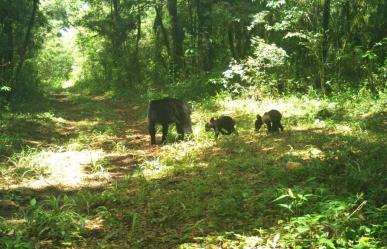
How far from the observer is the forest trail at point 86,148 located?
724cm

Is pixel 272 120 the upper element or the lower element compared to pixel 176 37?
lower

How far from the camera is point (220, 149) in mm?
8203

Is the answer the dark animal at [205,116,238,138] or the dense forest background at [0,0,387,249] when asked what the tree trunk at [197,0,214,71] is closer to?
the dense forest background at [0,0,387,249]

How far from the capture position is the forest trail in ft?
23.7

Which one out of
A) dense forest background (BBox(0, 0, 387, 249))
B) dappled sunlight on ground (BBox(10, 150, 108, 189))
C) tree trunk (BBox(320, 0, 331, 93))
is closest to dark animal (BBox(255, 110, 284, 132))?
dense forest background (BBox(0, 0, 387, 249))

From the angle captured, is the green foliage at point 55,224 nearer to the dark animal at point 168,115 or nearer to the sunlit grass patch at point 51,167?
the sunlit grass patch at point 51,167

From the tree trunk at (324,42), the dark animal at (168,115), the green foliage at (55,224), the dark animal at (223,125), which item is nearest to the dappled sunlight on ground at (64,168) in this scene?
the dark animal at (168,115)

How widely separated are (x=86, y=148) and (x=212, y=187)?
4.34m

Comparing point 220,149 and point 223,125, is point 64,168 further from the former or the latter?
point 223,125

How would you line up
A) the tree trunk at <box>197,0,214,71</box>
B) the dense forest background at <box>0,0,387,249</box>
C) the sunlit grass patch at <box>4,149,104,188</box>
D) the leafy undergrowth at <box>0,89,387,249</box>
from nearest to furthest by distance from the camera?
the leafy undergrowth at <box>0,89,387,249</box>, the dense forest background at <box>0,0,387,249</box>, the sunlit grass patch at <box>4,149,104,188</box>, the tree trunk at <box>197,0,214,71</box>

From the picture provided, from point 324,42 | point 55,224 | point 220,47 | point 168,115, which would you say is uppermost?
point 220,47

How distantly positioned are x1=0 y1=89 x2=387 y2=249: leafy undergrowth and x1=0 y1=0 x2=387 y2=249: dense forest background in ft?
0.08

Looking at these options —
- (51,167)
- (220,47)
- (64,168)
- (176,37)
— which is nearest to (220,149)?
(64,168)

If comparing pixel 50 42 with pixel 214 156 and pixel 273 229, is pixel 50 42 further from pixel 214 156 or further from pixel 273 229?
pixel 273 229
